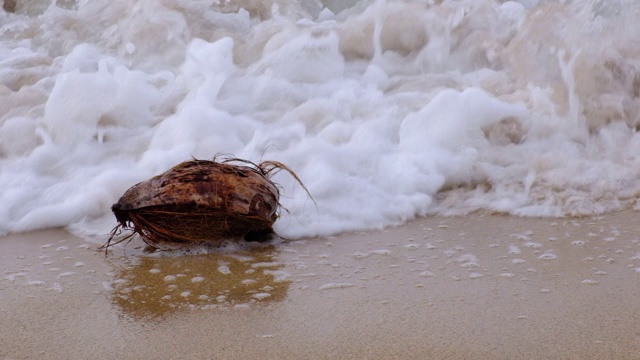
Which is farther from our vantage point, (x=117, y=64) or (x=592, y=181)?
(x=117, y=64)

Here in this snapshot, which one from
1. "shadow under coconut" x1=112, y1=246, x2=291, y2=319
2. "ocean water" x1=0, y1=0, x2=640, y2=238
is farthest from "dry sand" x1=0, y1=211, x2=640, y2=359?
"ocean water" x1=0, y1=0, x2=640, y2=238

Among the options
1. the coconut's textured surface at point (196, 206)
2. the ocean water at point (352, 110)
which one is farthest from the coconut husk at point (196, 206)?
the ocean water at point (352, 110)

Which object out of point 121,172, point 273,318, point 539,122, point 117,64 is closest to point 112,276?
point 273,318

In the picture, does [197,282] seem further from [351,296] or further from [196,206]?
[351,296]

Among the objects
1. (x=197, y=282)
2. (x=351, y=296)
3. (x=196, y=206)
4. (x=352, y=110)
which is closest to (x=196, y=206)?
(x=196, y=206)

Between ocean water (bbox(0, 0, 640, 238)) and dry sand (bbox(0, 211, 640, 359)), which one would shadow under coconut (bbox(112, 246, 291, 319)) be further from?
ocean water (bbox(0, 0, 640, 238))

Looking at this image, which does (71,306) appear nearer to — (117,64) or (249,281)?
(249,281)

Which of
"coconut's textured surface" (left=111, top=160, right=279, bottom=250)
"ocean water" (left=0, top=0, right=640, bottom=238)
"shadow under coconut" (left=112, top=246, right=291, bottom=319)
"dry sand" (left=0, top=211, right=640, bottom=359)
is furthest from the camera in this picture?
"ocean water" (left=0, top=0, right=640, bottom=238)
